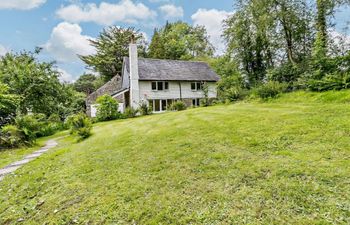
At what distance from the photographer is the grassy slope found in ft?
10.0

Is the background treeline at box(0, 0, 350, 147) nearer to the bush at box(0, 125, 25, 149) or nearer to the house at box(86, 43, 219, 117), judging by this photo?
the bush at box(0, 125, 25, 149)

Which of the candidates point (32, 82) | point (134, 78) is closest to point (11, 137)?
point (32, 82)

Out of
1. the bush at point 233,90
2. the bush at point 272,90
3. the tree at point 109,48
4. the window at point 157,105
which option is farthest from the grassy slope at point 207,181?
the tree at point 109,48

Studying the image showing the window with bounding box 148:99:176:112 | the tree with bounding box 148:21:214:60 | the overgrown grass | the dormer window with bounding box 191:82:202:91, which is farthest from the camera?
the tree with bounding box 148:21:214:60

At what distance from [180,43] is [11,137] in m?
33.0

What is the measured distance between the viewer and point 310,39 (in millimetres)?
15430

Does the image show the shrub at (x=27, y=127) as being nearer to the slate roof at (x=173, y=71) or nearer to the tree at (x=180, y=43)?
the slate roof at (x=173, y=71)

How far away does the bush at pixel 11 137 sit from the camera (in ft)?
34.6

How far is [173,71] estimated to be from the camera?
2633 centimetres

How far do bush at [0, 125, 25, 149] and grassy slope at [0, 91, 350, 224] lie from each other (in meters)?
5.16

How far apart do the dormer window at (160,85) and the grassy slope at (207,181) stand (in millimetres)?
18069

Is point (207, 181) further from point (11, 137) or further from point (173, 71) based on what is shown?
point (173, 71)

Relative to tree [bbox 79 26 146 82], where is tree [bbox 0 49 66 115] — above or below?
below

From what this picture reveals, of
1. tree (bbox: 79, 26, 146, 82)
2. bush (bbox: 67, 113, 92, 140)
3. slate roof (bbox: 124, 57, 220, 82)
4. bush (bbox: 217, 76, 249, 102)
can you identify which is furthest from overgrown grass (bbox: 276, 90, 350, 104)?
tree (bbox: 79, 26, 146, 82)
